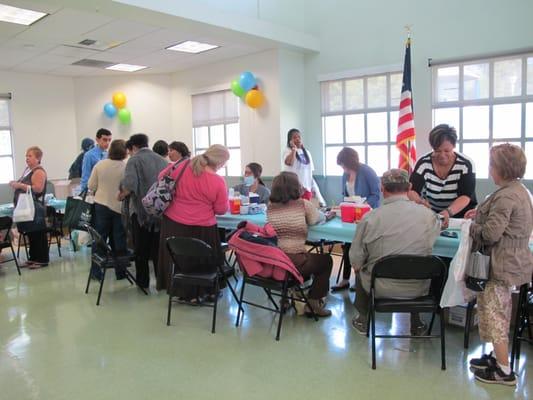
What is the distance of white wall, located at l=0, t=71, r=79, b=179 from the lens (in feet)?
25.4

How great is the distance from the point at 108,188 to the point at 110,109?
172 inches

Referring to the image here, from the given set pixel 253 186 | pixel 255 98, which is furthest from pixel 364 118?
pixel 253 186

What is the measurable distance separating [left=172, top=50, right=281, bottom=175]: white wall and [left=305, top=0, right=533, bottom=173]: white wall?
59cm

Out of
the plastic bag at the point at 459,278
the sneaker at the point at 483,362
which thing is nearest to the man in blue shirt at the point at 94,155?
the plastic bag at the point at 459,278

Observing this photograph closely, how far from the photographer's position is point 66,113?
328 inches

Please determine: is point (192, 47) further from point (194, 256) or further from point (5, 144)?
point (194, 256)

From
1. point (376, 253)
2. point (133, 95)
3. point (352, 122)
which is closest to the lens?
point (376, 253)

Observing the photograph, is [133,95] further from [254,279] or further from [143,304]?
[254,279]

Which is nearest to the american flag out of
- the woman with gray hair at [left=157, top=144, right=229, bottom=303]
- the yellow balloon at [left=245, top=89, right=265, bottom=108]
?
the yellow balloon at [left=245, top=89, right=265, bottom=108]

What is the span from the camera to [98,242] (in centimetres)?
390

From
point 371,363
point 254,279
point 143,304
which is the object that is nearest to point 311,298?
point 254,279

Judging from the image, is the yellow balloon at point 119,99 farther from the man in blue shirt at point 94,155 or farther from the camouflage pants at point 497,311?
the camouflage pants at point 497,311

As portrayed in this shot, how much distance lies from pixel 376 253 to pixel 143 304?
2.10 meters

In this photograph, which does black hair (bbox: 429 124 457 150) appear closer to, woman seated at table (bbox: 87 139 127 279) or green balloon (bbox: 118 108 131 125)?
woman seated at table (bbox: 87 139 127 279)
